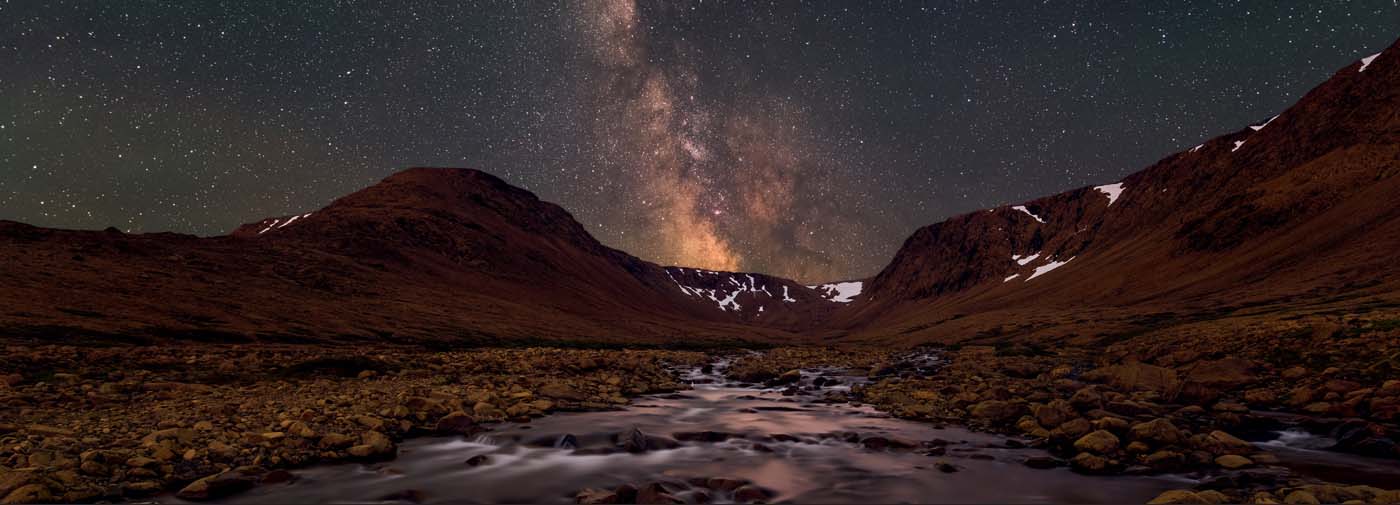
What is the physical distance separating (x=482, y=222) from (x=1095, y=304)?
149 metres

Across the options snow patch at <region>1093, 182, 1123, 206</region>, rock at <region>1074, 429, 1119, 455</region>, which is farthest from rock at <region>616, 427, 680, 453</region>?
snow patch at <region>1093, 182, 1123, 206</region>

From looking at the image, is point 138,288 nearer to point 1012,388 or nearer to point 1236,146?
point 1012,388

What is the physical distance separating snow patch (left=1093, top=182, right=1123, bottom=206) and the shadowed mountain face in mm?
1522

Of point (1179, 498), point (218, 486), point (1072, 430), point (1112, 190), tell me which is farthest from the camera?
point (1112, 190)

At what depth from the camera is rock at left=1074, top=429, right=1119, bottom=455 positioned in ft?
41.9

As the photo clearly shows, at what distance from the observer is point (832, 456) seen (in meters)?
14.3

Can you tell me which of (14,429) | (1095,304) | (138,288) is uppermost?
(138,288)

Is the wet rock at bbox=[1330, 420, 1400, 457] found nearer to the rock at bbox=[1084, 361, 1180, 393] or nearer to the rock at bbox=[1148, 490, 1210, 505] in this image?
the rock at bbox=[1084, 361, 1180, 393]

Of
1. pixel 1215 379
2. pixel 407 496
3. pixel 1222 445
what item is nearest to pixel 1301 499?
pixel 1222 445

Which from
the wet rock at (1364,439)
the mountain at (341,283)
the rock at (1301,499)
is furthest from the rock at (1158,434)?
the mountain at (341,283)

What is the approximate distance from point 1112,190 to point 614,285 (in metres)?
156

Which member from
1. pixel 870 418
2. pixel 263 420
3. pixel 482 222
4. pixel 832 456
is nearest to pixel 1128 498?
pixel 832 456

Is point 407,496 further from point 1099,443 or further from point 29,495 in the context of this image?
point 1099,443

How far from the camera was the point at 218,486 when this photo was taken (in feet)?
31.6
